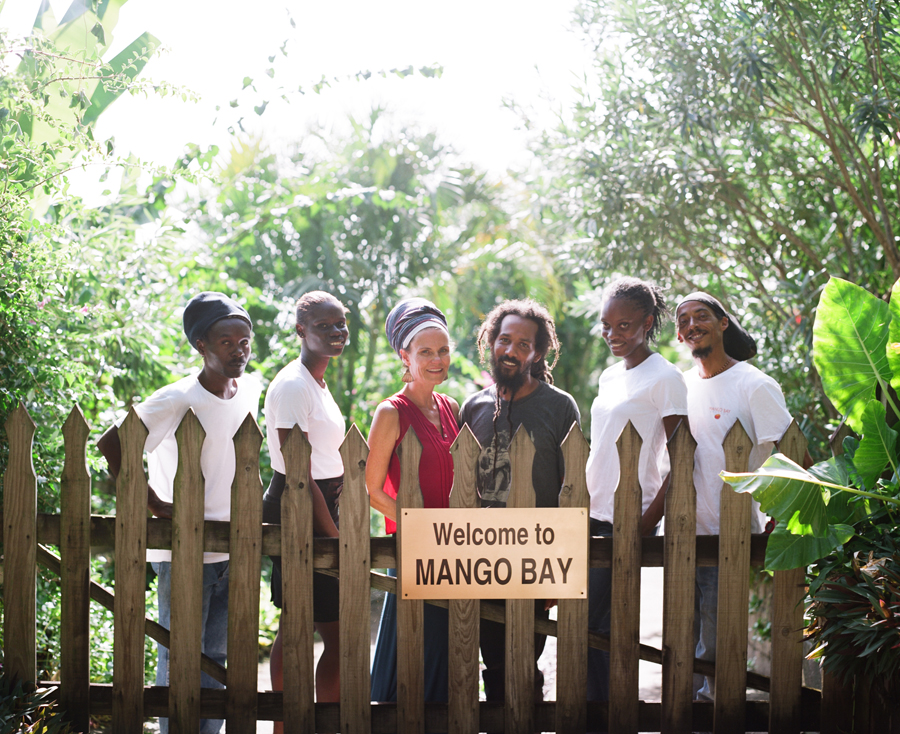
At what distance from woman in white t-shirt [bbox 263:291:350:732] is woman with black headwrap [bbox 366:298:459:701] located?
0.63 feet

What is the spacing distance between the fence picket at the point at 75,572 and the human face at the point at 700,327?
97.8 inches

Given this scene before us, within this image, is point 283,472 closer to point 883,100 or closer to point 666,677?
point 666,677

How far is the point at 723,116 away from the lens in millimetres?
5008

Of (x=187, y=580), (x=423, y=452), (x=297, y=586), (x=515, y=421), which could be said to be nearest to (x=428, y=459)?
(x=423, y=452)

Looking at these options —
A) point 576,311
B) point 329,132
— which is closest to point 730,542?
point 576,311

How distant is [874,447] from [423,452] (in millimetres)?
1629

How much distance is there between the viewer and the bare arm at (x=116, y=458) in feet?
9.36

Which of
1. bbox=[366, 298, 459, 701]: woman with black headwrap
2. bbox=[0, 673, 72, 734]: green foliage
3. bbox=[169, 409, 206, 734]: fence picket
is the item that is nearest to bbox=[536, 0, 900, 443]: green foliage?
bbox=[366, 298, 459, 701]: woman with black headwrap

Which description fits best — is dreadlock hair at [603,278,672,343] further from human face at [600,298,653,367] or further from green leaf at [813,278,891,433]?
green leaf at [813,278,891,433]

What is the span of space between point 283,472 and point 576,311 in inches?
192

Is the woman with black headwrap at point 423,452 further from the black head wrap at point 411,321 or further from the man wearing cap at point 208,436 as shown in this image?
the man wearing cap at point 208,436

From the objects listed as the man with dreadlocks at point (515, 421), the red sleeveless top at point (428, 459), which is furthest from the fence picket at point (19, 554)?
the man with dreadlocks at point (515, 421)

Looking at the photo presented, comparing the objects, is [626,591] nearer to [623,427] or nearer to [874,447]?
[623,427]

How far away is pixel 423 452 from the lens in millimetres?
2930
